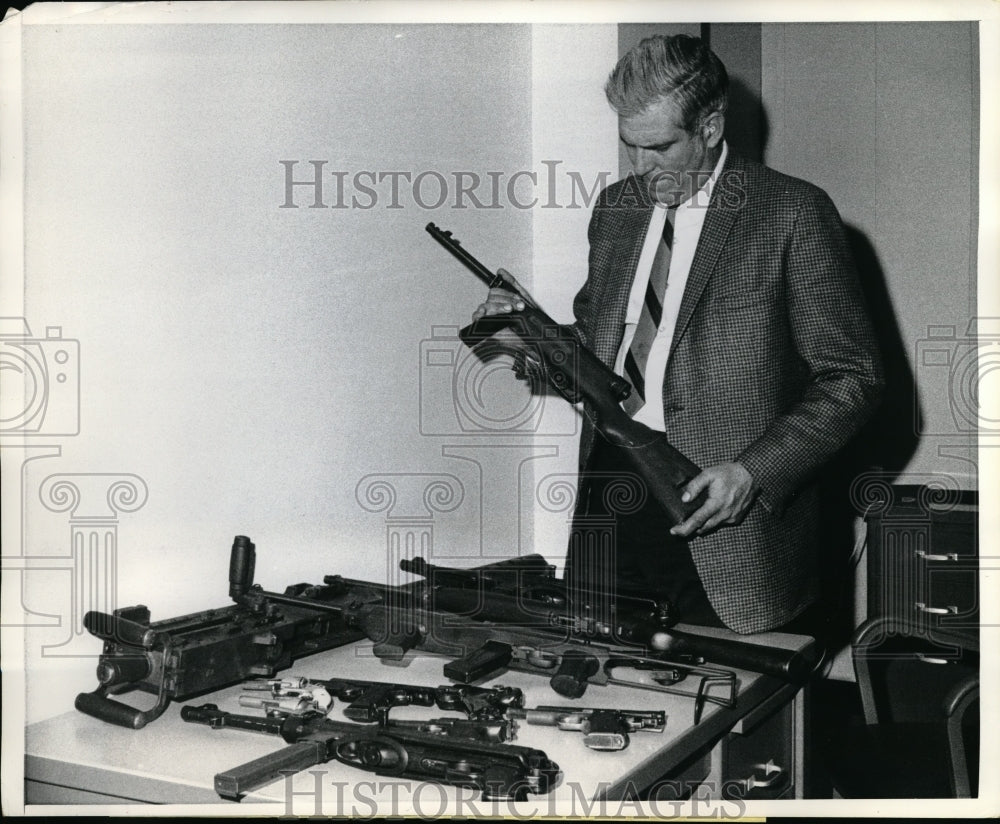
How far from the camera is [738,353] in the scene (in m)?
1.66

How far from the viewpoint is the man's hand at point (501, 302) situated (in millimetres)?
→ 1732

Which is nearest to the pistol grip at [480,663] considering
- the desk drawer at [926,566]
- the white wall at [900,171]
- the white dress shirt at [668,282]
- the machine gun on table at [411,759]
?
the machine gun on table at [411,759]

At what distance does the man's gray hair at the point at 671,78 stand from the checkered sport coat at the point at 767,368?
0.40ft

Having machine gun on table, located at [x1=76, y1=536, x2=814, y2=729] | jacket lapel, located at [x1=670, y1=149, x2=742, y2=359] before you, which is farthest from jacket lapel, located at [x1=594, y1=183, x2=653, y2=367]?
machine gun on table, located at [x1=76, y1=536, x2=814, y2=729]

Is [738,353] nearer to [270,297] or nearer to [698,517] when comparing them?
[698,517]

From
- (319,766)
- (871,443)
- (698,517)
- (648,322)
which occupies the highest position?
(648,322)

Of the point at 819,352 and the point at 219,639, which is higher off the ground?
the point at 819,352

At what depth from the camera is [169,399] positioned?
5.01 ft

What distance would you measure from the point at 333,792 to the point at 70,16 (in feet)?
4.01

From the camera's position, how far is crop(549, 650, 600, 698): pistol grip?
129 centimetres

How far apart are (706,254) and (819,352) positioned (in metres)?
0.26

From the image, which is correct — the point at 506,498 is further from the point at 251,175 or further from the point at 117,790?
the point at 117,790

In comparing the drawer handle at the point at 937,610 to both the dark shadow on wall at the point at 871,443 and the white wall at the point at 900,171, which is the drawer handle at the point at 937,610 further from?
the dark shadow on wall at the point at 871,443

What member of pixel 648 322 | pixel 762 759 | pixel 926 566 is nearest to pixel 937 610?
pixel 926 566
